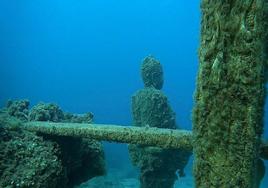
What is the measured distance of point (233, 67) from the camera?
2516 mm

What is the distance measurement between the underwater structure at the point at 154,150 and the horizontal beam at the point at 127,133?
11.4 ft

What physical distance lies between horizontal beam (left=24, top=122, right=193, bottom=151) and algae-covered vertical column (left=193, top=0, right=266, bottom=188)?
820 mm

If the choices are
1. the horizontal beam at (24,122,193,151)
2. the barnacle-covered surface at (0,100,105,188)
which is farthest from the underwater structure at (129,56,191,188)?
the horizontal beam at (24,122,193,151)

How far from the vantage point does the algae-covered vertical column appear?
2.46 metres

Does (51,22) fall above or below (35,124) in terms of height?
above

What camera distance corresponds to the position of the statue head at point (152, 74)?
9305 millimetres

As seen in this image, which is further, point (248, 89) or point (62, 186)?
point (62, 186)

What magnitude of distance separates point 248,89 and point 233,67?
0.61 ft

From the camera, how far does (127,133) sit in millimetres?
3922

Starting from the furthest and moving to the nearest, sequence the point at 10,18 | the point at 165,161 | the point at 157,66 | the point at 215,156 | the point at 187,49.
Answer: the point at 187,49 < the point at 10,18 < the point at 157,66 < the point at 165,161 < the point at 215,156

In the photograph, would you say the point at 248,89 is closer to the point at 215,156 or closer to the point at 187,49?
the point at 215,156

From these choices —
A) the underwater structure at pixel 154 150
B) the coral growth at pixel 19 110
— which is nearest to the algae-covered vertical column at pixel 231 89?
the coral growth at pixel 19 110

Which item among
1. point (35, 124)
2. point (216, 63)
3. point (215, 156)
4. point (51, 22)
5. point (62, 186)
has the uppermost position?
point (51, 22)

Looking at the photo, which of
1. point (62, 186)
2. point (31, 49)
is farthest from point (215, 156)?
point (31, 49)
